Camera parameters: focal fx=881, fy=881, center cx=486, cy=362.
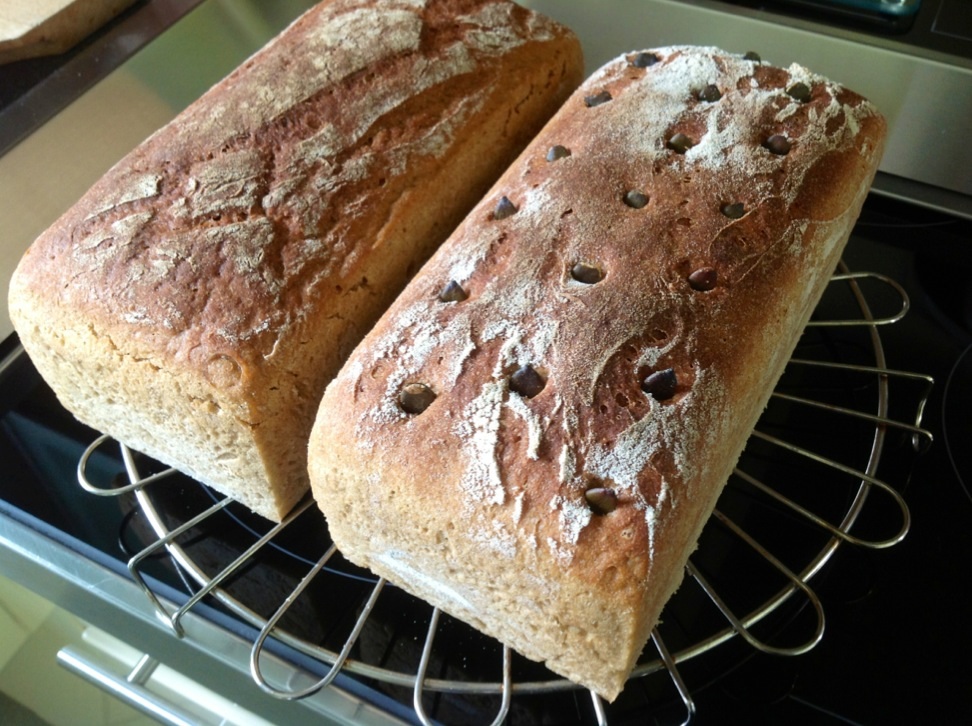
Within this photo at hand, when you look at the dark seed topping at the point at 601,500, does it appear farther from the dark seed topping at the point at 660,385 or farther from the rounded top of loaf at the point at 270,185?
the rounded top of loaf at the point at 270,185

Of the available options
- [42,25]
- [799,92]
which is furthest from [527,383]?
[42,25]

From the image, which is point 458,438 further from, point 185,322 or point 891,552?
point 891,552

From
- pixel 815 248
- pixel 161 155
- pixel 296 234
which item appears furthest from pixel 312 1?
pixel 815 248

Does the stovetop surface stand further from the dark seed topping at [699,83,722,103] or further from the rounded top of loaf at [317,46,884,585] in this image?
the dark seed topping at [699,83,722,103]

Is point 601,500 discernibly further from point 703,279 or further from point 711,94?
point 711,94

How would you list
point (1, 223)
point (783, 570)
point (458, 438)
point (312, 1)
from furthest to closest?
point (312, 1)
point (1, 223)
point (783, 570)
point (458, 438)

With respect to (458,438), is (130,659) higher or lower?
lower
